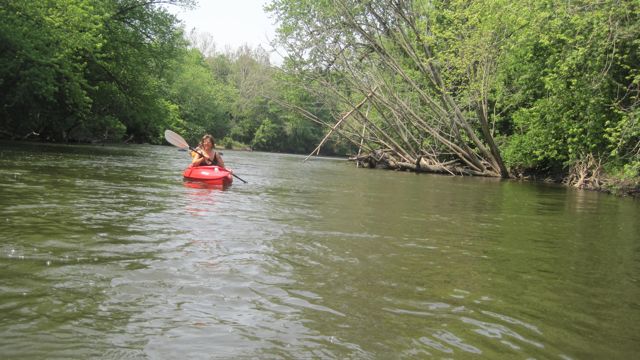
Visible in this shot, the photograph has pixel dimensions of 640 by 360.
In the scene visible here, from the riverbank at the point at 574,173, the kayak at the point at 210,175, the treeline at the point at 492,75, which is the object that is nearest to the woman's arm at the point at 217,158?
the kayak at the point at 210,175

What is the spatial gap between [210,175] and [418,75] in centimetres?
1489

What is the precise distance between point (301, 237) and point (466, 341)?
3.02 m

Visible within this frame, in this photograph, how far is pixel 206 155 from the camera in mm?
11859

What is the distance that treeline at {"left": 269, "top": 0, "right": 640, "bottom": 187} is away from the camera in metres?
15.0

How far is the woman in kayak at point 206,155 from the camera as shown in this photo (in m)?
11.7

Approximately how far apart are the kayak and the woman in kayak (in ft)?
0.99

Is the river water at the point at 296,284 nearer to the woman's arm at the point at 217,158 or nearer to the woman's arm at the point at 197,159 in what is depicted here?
the woman's arm at the point at 197,159

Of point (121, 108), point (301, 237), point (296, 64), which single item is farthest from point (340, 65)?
point (301, 237)

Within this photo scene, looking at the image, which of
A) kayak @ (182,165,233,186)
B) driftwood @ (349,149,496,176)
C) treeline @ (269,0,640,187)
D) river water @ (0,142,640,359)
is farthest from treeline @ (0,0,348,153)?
river water @ (0,142,640,359)

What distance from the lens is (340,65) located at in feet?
70.6

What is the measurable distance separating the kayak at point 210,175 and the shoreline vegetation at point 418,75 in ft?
23.4

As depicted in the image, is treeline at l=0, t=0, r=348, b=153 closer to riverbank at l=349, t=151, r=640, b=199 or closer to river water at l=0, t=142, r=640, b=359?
riverbank at l=349, t=151, r=640, b=199

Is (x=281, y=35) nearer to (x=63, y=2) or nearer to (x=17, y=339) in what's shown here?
(x=63, y=2)

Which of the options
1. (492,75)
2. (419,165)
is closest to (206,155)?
(492,75)
